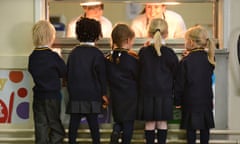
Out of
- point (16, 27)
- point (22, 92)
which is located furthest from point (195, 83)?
point (16, 27)

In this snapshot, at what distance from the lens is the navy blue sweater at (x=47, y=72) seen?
364 centimetres

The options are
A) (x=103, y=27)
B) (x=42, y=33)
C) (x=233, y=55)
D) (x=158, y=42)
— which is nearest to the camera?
(x=158, y=42)

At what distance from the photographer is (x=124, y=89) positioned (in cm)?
362

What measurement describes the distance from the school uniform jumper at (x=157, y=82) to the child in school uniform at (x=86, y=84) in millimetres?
308

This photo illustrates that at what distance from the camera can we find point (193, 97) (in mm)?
3617

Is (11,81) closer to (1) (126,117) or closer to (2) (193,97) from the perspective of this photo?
(1) (126,117)

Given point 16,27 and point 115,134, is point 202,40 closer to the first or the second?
point 115,134

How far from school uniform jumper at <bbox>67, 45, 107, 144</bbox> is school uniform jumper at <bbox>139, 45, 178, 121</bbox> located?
1.01ft

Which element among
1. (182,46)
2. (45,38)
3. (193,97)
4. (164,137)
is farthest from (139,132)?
(45,38)

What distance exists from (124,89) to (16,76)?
3.04ft

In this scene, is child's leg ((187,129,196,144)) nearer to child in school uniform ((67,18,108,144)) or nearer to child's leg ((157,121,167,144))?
child's leg ((157,121,167,144))

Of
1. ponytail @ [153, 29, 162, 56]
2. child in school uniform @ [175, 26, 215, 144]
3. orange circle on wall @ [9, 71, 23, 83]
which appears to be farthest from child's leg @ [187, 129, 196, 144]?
orange circle on wall @ [9, 71, 23, 83]

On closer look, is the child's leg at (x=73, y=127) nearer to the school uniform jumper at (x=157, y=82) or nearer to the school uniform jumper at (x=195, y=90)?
the school uniform jumper at (x=157, y=82)

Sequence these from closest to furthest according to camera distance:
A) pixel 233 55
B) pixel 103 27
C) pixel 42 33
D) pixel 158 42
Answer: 1. pixel 158 42
2. pixel 42 33
3. pixel 233 55
4. pixel 103 27
